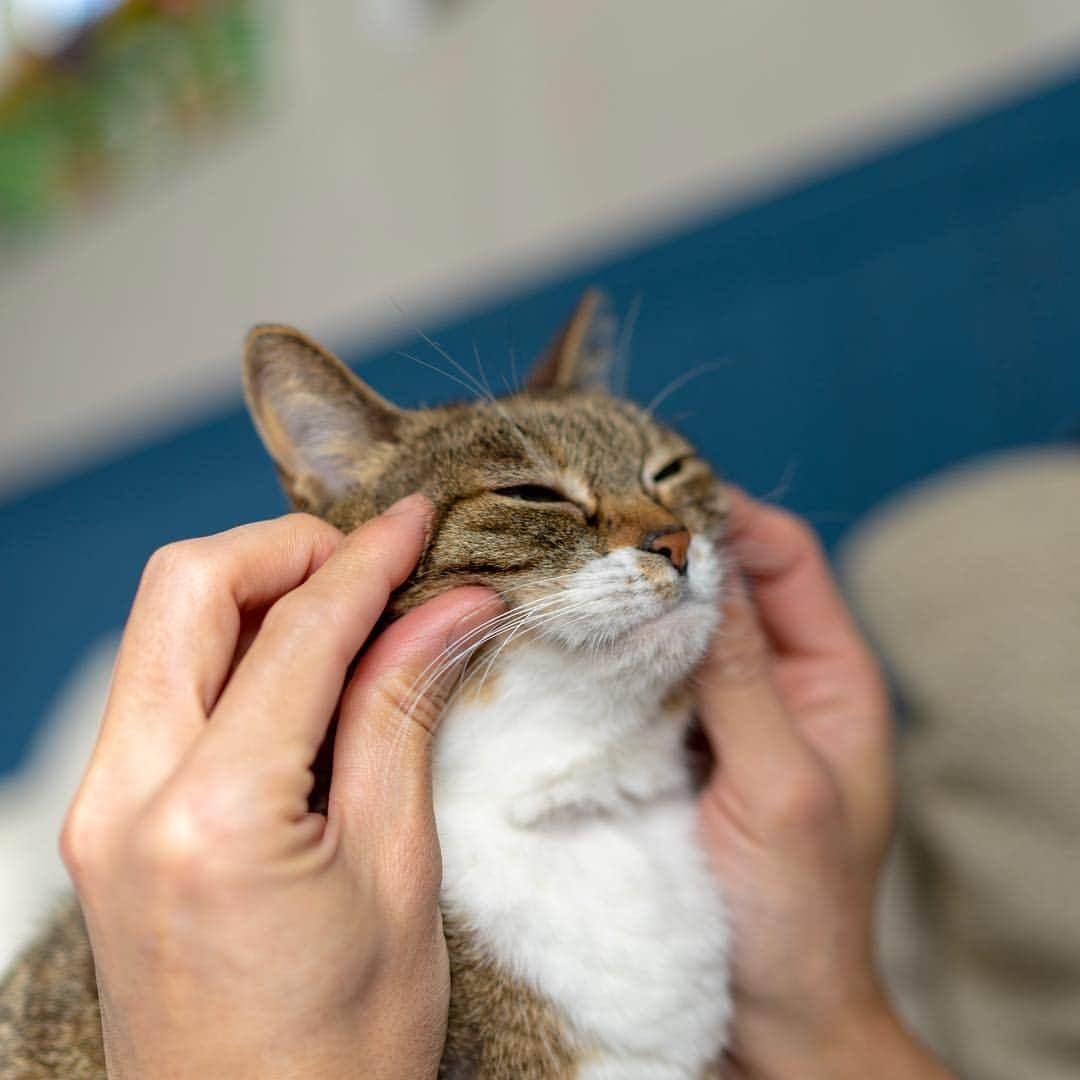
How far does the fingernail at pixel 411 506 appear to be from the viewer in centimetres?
71

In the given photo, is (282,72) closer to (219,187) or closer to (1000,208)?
(219,187)

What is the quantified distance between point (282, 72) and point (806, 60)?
1440mm

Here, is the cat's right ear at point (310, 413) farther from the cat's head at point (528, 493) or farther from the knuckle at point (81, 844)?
the knuckle at point (81, 844)

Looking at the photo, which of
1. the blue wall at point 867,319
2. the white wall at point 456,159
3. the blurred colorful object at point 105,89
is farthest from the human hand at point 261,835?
the blurred colorful object at point 105,89

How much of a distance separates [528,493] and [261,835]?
1.30 feet

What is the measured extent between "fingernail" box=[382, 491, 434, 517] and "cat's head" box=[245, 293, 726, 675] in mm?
23

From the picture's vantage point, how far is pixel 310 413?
814 millimetres

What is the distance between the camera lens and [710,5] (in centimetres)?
185

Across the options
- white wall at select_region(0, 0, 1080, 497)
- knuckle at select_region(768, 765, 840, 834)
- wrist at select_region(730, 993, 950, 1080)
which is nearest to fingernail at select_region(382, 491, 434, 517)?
knuckle at select_region(768, 765, 840, 834)

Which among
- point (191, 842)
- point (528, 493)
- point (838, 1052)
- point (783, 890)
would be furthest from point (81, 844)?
point (838, 1052)

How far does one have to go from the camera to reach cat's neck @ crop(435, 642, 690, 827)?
2.42 ft

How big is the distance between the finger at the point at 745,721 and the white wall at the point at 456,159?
1282 mm

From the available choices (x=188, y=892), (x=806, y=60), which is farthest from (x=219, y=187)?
(x=188, y=892)

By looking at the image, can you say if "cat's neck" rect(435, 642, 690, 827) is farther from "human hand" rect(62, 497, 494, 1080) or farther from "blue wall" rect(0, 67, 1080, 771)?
"blue wall" rect(0, 67, 1080, 771)
